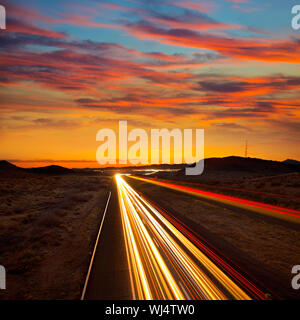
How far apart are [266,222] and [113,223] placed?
44.5 ft

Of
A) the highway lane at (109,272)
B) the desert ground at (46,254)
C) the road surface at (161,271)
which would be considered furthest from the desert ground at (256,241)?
the desert ground at (46,254)

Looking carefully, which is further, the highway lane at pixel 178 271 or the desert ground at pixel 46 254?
the desert ground at pixel 46 254

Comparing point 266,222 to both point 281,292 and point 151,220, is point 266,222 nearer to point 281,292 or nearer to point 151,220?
point 151,220

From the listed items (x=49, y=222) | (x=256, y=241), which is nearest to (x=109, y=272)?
(x=256, y=241)

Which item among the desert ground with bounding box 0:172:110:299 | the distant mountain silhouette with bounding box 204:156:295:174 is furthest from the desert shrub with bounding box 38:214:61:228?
the distant mountain silhouette with bounding box 204:156:295:174

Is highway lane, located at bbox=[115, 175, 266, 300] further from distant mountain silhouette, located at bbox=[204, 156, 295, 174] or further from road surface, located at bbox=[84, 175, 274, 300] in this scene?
distant mountain silhouette, located at bbox=[204, 156, 295, 174]

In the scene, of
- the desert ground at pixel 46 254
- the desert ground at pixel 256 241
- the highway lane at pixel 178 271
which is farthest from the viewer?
the desert ground at pixel 256 241

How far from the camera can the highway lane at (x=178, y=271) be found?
26.0 feet

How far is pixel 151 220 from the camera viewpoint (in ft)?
63.6

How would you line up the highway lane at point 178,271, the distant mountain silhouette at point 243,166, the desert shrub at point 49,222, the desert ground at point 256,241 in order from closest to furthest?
the highway lane at point 178,271, the desert ground at point 256,241, the desert shrub at point 49,222, the distant mountain silhouette at point 243,166

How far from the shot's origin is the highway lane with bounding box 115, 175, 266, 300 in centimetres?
791

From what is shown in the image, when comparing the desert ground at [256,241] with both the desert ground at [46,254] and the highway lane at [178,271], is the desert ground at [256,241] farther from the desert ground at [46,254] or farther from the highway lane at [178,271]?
the desert ground at [46,254]
